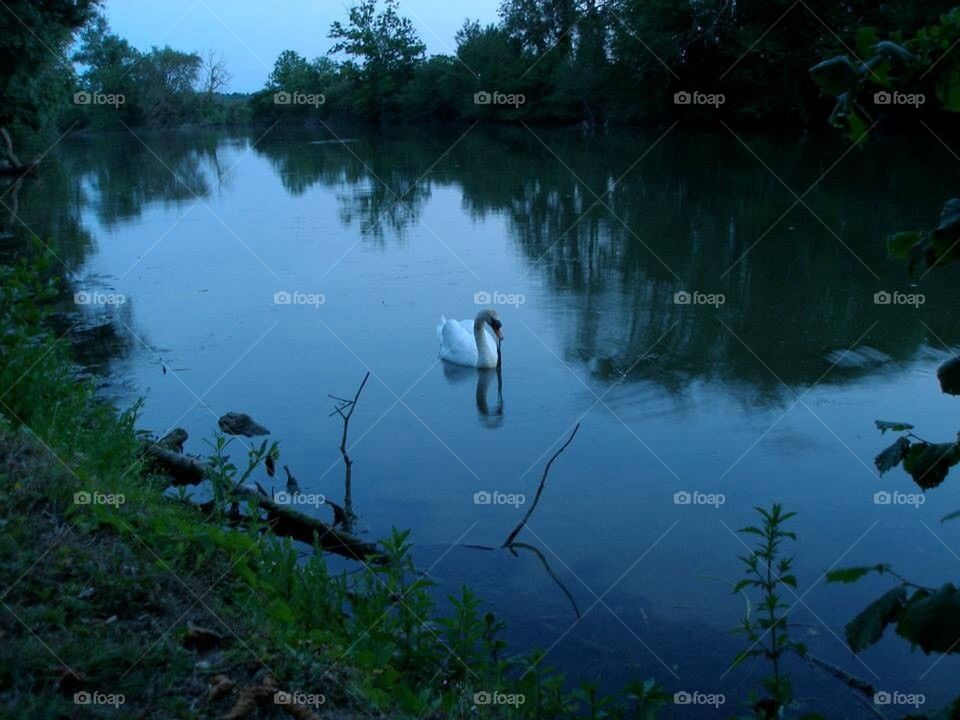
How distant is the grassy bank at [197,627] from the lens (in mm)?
2748

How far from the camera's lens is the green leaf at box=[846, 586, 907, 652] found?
6.61 feet

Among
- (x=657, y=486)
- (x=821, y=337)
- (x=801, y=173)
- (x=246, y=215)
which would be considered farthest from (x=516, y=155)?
(x=657, y=486)

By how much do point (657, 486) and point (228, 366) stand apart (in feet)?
12.0
